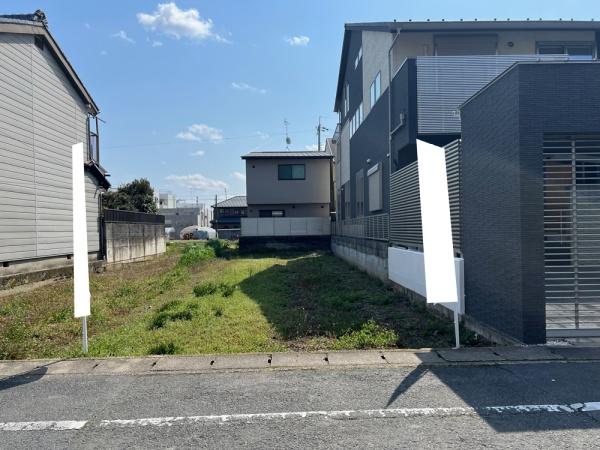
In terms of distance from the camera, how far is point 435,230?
15.8 ft

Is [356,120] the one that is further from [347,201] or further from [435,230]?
[435,230]

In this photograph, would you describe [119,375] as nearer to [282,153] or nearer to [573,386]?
[573,386]

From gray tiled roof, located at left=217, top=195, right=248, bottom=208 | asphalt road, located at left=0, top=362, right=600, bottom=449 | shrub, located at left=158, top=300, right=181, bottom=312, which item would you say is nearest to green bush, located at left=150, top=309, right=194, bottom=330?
shrub, located at left=158, top=300, right=181, bottom=312

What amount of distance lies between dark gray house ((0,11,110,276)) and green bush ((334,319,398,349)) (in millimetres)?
9341

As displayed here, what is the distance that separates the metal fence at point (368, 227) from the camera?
10930 millimetres

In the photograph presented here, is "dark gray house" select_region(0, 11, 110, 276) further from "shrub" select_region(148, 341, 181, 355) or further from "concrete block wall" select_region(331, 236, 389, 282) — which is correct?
"concrete block wall" select_region(331, 236, 389, 282)

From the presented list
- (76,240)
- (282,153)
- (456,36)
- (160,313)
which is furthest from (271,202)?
(76,240)

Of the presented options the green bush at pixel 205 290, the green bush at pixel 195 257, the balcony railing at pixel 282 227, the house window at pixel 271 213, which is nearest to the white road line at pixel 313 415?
the green bush at pixel 205 290

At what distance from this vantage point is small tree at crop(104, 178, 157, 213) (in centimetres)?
3525

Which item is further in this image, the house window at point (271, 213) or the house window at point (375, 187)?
the house window at point (271, 213)

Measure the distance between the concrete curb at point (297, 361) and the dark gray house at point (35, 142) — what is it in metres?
7.49

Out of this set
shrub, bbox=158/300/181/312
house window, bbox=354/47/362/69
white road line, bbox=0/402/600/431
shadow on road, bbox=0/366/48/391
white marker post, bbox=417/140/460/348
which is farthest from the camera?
house window, bbox=354/47/362/69

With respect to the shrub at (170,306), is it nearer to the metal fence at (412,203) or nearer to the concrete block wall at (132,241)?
the metal fence at (412,203)

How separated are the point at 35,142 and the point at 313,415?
40.6 ft
